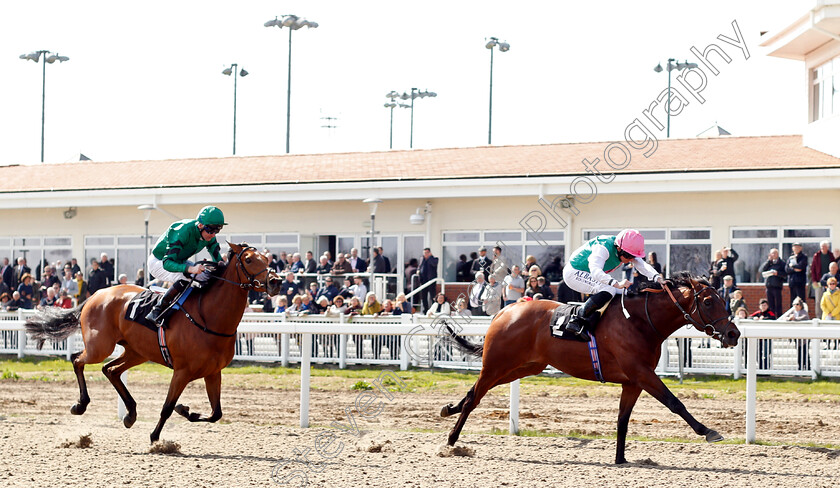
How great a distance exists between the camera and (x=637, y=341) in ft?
20.9

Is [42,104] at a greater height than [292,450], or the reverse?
[42,104]

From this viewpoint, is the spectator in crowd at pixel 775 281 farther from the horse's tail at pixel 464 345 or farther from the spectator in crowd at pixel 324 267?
the horse's tail at pixel 464 345

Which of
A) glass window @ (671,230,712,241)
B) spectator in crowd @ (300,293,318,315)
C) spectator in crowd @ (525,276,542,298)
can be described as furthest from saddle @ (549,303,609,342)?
glass window @ (671,230,712,241)

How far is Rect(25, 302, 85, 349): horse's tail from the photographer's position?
27.4 ft

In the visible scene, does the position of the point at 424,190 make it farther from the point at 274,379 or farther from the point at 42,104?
the point at 42,104

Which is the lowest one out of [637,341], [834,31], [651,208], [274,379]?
[274,379]

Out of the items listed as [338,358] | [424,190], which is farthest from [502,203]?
[338,358]

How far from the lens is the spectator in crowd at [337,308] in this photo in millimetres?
13578

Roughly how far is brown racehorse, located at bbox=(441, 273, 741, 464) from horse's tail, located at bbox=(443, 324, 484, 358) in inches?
18.6

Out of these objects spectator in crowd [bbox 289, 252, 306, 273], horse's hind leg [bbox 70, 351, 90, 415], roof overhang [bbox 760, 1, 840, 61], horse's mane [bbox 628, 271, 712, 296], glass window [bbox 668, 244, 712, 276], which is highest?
roof overhang [bbox 760, 1, 840, 61]

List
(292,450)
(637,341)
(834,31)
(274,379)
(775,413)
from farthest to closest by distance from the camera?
(834,31) < (274,379) < (775,413) < (292,450) < (637,341)

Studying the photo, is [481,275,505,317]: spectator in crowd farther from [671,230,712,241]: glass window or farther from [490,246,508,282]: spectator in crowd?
[671,230,712,241]: glass window

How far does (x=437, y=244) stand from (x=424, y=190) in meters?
1.05

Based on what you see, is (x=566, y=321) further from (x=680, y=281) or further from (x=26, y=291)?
(x=26, y=291)
